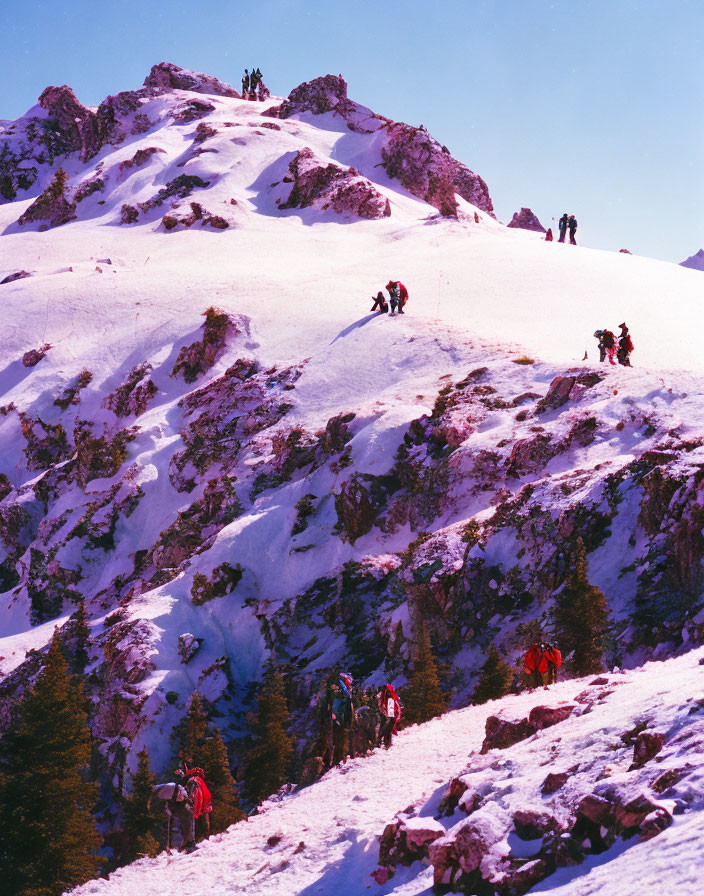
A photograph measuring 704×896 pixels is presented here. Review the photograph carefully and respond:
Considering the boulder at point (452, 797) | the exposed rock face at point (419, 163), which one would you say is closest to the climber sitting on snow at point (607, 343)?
the boulder at point (452, 797)

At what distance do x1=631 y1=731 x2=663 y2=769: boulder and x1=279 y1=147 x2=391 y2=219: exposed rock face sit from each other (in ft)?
230

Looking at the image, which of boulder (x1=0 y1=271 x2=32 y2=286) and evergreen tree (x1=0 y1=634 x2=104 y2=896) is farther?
boulder (x1=0 y1=271 x2=32 y2=286)

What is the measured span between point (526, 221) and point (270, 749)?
310ft

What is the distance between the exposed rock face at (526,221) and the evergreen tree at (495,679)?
93.3 m

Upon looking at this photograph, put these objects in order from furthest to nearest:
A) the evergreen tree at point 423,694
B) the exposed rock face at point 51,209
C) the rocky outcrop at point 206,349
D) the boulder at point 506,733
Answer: the exposed rock face at point 51,209 → the rocky outcrop at point 206,349 → the evergreen tree at point 423,694 → the boulder at point 506,733

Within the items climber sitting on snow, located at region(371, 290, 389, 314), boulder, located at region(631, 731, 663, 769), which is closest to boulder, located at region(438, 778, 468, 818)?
boulder, located at region(631, 731, 663, 769)

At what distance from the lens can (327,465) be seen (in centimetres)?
3359

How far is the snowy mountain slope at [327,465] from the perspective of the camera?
80.6 feet

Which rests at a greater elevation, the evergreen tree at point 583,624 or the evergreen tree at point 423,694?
the evergreen tree at point 583,624

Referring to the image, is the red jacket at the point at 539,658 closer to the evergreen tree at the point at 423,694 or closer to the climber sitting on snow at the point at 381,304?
the evergreen tree at the point at 423,694

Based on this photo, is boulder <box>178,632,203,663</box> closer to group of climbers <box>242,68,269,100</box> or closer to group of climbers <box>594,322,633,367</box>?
group of climbers <box>594,322,633,367</box>

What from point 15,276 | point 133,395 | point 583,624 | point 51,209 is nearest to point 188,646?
point 583,624

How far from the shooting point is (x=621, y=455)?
1033 inches

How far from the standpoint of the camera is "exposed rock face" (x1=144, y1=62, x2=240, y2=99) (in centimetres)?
11206
